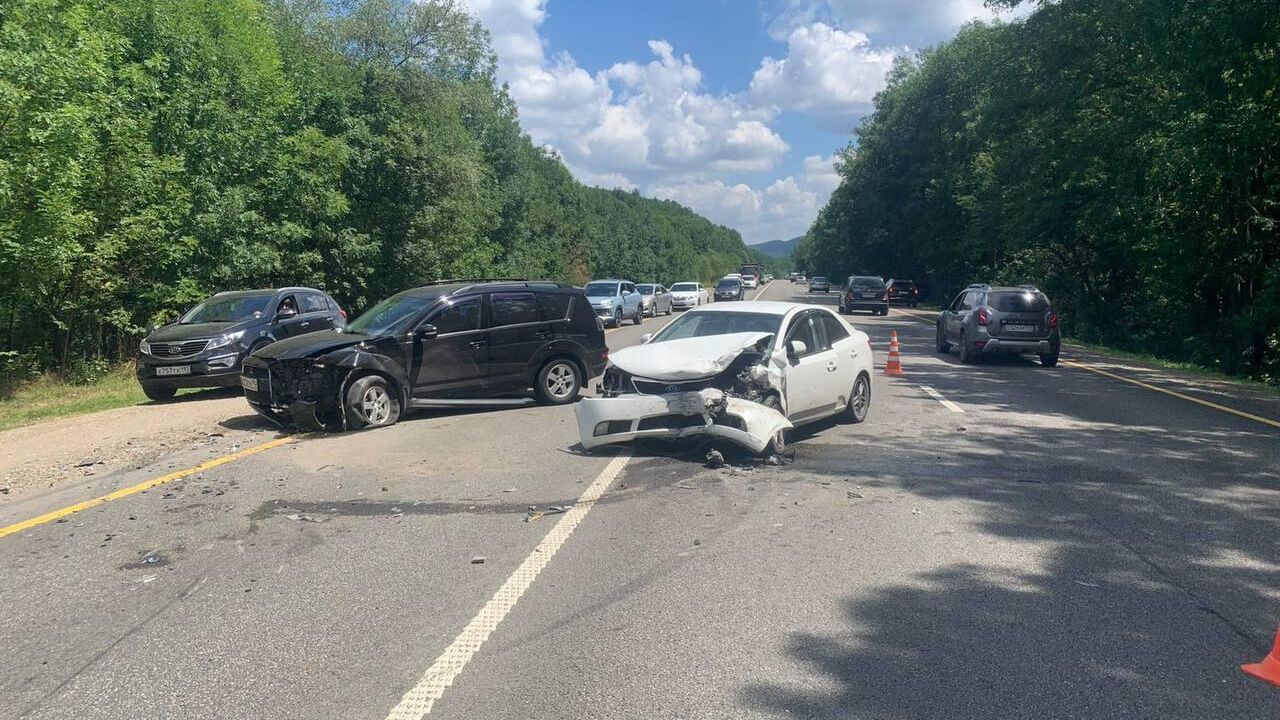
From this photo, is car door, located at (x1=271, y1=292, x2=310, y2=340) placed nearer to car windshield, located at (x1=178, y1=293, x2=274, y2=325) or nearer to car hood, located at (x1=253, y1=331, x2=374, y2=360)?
car windshield, located at (x1=178, y1=293, x2=274, y2=325)

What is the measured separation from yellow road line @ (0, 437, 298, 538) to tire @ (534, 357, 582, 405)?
3.53 meters

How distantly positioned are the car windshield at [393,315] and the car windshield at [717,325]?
3.36 meters

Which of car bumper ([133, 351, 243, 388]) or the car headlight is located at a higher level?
the car headlight

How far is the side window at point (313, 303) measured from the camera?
52.8 feet

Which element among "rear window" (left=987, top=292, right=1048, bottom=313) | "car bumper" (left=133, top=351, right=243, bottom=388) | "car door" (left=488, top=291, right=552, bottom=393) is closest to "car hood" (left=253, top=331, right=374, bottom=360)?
"car door" (left=488, top=291, right=552, bottom=393)

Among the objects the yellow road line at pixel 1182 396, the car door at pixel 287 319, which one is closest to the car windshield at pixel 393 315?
the car door at pixel 287 319

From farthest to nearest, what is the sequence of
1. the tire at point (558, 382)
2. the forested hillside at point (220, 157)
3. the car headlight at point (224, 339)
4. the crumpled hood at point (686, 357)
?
the forested hillside at point (220, 157) < the car headlight at point (224, 339) < the tire at point (558, 382) < the crumpled hood at point (686, 357)

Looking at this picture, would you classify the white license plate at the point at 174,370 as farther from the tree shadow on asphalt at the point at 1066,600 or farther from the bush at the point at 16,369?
the tree shadow on asphalt at the point at 1066,600

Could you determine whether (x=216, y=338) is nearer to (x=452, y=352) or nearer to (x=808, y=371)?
(x=452, y=352)

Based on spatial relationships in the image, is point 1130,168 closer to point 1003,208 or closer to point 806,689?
point 1003,208

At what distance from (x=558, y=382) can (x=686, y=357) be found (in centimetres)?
423

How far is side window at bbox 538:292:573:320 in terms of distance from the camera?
41.0 ft

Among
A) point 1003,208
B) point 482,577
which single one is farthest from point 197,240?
point 1003,208

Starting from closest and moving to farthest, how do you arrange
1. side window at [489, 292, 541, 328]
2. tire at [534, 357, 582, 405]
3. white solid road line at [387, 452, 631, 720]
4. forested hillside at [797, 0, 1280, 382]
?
white solid road line at [387, 452, 631, 720], side window at [489, 292, 541, 328], tire at [534, 357, 582, 405], forested hillside at [797, 0, 1280, 382]
